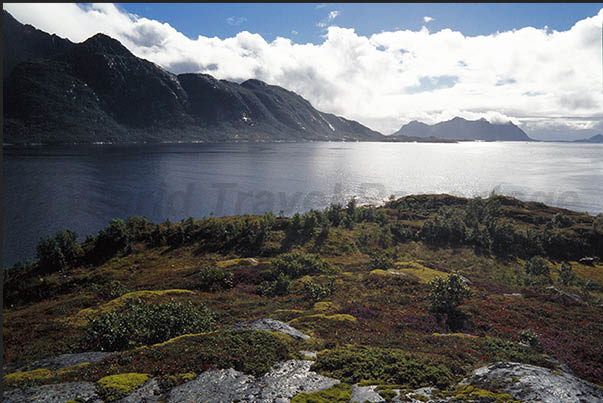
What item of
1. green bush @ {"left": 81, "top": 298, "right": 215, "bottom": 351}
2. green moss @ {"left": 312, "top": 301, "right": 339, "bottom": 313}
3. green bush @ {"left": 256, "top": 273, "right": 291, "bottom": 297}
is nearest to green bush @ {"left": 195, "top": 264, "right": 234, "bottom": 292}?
green bush @ {"left": 256, "top": 273, "right": 291, "bottom": 297}

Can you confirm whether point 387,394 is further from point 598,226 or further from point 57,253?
point 598,226

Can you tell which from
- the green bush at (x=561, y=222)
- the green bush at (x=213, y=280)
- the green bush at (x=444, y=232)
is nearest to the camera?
the green bush at (x=213, y=280)

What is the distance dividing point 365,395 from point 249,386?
418cm

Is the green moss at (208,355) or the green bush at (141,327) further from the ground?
the green moss at (208,355)

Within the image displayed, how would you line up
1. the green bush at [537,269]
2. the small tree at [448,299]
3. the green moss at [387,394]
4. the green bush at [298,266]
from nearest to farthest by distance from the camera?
the green moss at [387,394]
the small tree at [448,299]
the green bush at [298,266]
the green bush at [537,269]

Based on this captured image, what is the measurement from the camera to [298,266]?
35719mm

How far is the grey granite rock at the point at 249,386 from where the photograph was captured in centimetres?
1055

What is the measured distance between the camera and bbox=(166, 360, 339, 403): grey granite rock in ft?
34.6

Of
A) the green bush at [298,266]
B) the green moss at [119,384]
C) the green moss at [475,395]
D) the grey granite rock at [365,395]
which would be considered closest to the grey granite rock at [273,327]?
the grey granite rock at [365,395]

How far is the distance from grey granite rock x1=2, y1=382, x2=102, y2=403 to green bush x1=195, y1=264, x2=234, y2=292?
66.1 feet

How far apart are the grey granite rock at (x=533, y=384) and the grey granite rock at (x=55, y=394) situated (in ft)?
45.4

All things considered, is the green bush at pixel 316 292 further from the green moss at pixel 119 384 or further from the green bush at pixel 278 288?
the green moss at pixel 119 384

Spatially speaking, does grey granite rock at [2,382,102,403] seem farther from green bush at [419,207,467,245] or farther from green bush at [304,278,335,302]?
green bush at [419,207,467,245]

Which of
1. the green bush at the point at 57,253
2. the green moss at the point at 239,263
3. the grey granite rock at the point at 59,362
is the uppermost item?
the grey granite rock at the point at 59,362
